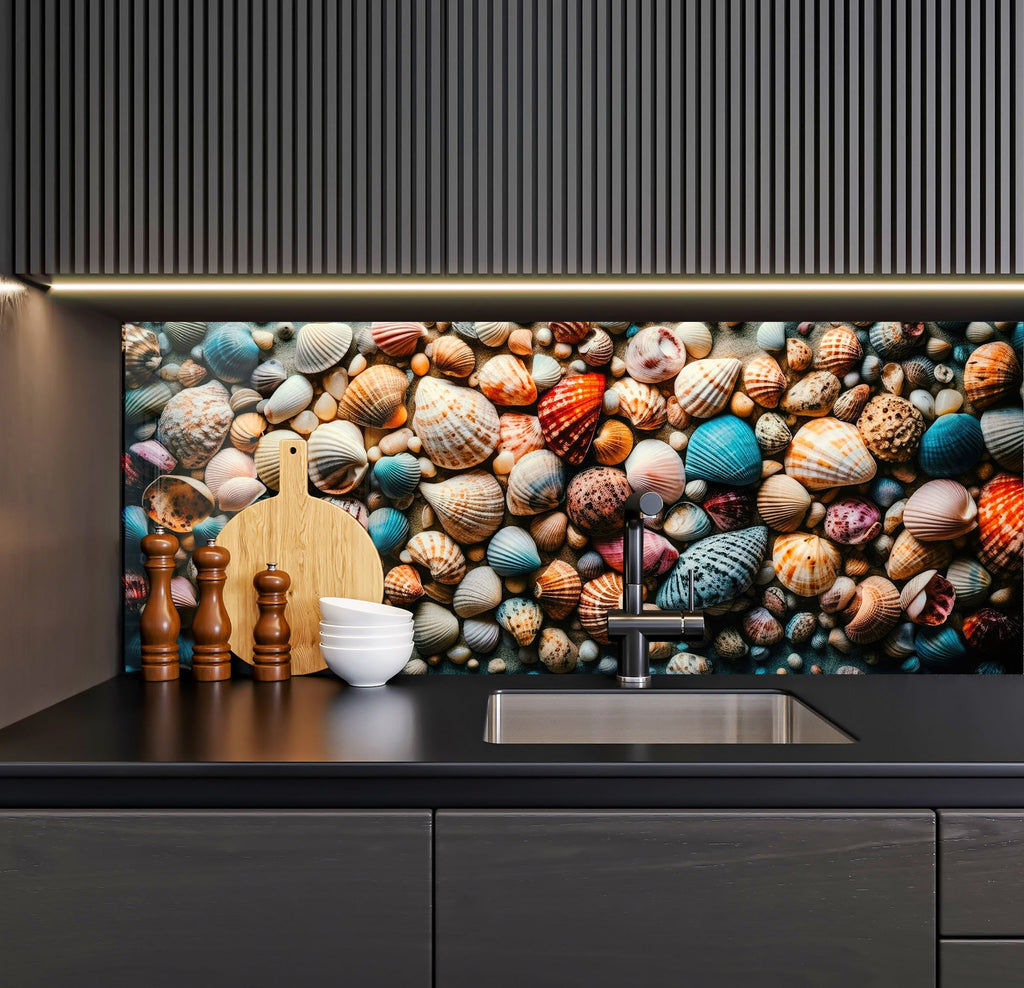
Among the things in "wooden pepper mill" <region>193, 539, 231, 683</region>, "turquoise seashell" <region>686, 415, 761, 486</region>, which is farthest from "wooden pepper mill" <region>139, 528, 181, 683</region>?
"turquoise seashell" <region>686, 415, 761, 486</region>

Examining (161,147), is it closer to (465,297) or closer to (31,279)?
(31,279)

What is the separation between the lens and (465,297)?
1.45 meters

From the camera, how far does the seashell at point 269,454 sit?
5.56ft

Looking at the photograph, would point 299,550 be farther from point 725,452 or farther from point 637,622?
point 725,452

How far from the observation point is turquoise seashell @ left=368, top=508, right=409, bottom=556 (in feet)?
5.58

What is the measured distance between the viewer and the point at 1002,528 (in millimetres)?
1689

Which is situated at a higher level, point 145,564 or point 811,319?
point 811,319

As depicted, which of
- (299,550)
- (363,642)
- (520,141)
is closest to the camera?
(520,141)

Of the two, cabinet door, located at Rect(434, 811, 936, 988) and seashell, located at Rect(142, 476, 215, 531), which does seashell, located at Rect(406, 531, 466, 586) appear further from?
cabinet door, located at Rect(434, 811, 936, 988)

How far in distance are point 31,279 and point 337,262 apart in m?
0.51

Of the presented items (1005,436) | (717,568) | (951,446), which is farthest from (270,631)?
(1005,436)

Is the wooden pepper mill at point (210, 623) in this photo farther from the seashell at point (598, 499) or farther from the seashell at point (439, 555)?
the seashell at point (598, 499)

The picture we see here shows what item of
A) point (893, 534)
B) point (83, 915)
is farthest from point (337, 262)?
point (893, 534)

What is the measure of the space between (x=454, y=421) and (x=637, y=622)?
541 mm
